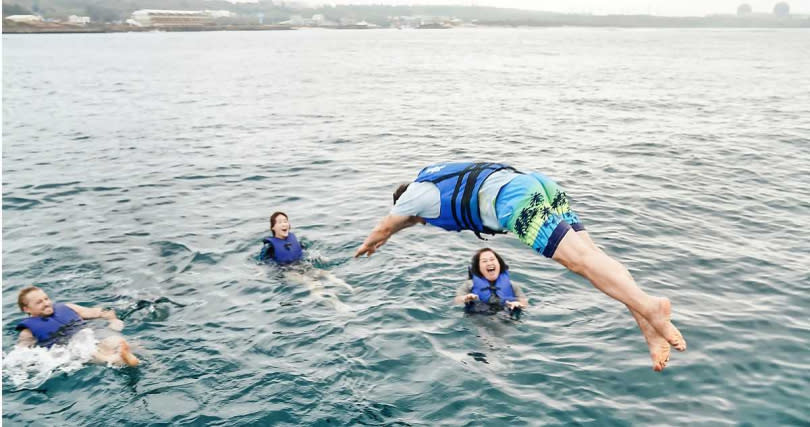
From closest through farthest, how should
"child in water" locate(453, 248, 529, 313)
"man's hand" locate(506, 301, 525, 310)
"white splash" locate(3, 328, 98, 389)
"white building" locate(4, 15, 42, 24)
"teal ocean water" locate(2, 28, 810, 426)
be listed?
"teal ocean water" locate(2, 28, 810, 426) < "white splash" locate(3, 328, 98, 389) < "man's hand" locate(506, 301, 525, 310) < "child in water" locate(453, 248, 529, 313) < "white building" locate(4, 15, 42, 24)

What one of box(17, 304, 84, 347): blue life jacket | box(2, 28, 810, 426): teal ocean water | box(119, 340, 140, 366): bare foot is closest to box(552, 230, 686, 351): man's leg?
box(2, 28, 810, 426): teal ocean water

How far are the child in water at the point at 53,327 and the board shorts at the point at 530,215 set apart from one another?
678 cm

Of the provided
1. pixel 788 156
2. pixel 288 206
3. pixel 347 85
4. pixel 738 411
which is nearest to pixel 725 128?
pixel 788 156

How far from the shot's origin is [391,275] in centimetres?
1337

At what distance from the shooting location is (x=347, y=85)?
192ft

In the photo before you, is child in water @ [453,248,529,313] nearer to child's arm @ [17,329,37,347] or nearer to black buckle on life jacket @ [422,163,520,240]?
black buckle on life jacket @ [422,163,520,240]

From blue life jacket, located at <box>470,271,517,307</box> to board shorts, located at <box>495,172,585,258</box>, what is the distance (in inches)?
199

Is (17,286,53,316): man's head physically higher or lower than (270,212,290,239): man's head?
lower

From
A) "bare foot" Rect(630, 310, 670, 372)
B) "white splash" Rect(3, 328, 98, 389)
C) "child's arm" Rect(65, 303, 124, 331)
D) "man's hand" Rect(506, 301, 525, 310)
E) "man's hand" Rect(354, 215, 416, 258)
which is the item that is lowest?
"white splash" Rect(3, 328, 98, 389)

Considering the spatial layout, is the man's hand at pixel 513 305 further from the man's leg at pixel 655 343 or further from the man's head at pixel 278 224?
the man's head at pixel 278 224

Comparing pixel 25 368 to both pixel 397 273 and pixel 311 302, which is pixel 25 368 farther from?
pixel 397 273

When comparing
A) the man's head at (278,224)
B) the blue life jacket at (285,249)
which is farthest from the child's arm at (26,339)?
the man's head at (278,224)

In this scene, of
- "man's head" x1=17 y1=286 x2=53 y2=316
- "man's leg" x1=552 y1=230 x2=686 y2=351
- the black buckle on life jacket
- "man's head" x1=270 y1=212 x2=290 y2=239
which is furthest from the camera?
"man's head" x1=270 y1=212 x2=290 y2=239

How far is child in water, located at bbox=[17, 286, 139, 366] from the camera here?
987cm
